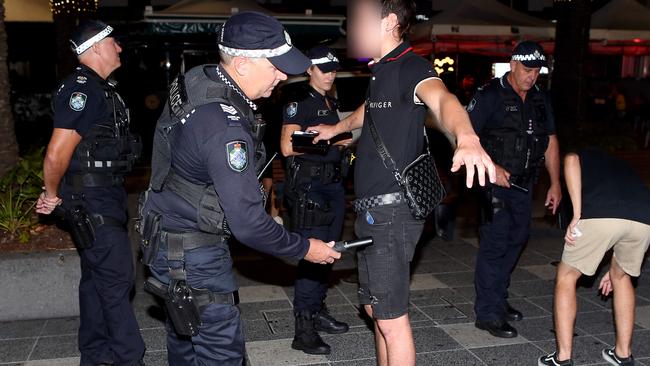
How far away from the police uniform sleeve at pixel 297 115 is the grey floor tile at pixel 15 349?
97.1 inches

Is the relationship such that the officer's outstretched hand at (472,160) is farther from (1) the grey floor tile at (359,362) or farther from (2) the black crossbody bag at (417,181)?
(1) the grey floor tile at (359,362)

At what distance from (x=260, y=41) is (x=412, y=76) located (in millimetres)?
850

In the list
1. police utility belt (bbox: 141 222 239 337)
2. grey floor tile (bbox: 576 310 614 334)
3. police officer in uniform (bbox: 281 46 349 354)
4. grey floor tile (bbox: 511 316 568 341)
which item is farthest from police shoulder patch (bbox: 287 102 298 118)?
grey floor tile (bbox: 576 310 614 334)

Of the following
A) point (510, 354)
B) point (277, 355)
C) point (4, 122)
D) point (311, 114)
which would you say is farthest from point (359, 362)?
point (4, 122)

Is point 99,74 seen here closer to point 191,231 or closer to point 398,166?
point 191,231

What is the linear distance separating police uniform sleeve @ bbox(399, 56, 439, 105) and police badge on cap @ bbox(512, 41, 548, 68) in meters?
1.85

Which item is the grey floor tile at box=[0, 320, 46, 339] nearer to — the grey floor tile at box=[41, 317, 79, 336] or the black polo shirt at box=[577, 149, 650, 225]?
the grey floor tile at box=[41, 317, 79, 336]

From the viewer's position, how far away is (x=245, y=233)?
9.53 feet

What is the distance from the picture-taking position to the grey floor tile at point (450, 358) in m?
4.63

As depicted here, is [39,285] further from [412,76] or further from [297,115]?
[412,76]

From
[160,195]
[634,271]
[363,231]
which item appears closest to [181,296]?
[160,195]

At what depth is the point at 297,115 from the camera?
16.1 ft

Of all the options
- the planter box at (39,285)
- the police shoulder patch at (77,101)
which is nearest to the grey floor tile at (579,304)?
the planter box at (39,285)

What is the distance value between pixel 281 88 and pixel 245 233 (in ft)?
26.3
